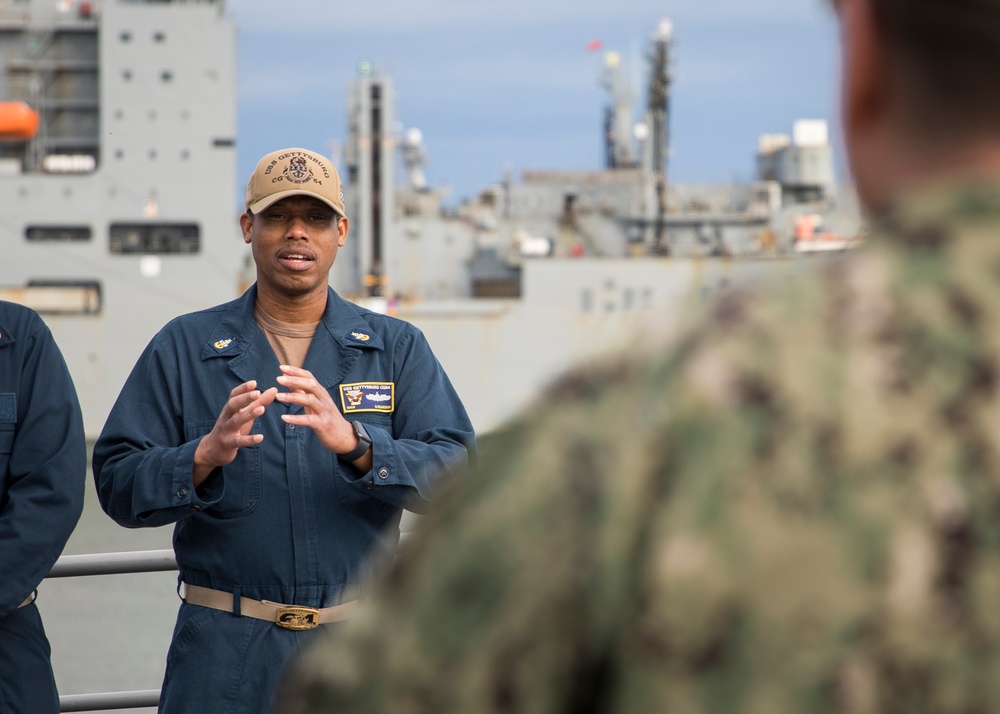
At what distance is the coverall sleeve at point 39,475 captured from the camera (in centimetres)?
242

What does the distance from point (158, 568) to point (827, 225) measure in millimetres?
25948

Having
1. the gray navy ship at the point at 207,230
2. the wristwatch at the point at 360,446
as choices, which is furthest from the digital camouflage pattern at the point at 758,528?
the gray navy ship at the point at 207,230

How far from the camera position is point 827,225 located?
27.3 meters

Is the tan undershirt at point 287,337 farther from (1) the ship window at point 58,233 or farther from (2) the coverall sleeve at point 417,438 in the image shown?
(1) the ship window at point 58,233

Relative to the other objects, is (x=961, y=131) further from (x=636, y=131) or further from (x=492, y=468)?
(x=636, y=131)

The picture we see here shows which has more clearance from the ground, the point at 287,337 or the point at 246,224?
the point at 246,224

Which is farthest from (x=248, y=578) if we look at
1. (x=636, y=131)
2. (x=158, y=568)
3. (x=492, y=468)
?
(x=636, y=131)

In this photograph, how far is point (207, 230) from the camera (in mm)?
25578

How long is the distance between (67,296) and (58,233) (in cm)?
133

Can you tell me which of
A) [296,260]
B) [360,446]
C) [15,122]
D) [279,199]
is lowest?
[360,446]

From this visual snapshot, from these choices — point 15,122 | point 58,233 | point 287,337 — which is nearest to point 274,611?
point 287,337

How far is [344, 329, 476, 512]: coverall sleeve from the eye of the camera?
231cm

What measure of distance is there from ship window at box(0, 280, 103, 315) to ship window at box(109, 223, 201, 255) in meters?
0.97

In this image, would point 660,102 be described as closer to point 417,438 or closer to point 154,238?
point 154,238
